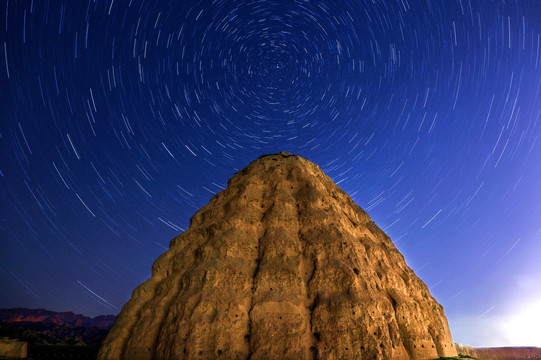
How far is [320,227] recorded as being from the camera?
113 feet

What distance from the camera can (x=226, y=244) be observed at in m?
32.2

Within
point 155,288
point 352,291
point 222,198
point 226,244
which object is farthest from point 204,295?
point 222,198

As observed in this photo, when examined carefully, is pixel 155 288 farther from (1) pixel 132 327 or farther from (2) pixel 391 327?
(2) pixel 391 327

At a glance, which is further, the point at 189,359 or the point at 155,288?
the point at 155,288

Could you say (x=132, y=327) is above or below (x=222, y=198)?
below

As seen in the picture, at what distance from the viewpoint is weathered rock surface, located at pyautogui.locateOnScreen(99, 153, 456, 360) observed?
25453 mm

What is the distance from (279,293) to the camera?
2836 cm

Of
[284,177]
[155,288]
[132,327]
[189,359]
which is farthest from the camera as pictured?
[284,177]

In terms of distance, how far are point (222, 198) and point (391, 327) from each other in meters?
25.6

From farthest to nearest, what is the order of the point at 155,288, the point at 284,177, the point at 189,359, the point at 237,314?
the point at 284,177, the point at 155,288, the point at 237,314, the point at 189,359

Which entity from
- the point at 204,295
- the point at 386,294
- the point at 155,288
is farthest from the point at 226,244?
the point at 386,294

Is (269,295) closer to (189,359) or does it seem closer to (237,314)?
(237,314)

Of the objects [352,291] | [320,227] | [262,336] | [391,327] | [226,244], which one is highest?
[320,227]

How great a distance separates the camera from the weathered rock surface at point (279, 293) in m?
25.5
